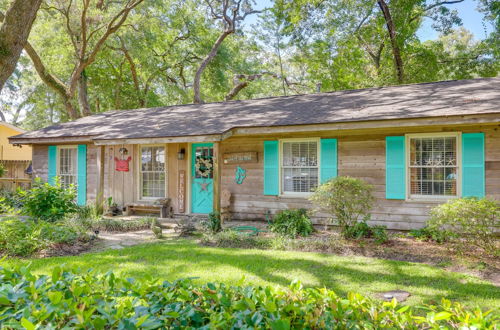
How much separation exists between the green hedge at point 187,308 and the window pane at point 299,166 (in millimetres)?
7327

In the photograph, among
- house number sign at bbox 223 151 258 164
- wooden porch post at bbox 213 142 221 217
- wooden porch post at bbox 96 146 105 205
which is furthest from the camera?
wooden porch post at bbox 96 146 105 205

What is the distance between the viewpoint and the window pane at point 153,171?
11367 mm

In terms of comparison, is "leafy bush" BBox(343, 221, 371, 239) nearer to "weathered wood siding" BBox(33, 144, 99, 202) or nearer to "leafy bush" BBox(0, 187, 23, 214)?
"leafy bush" BBox(0, 187, 23, 214)

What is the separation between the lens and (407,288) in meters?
4.59

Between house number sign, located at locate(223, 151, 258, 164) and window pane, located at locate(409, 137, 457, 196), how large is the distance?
3.86 m

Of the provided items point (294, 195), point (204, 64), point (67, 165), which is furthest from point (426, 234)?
point (204, 64)

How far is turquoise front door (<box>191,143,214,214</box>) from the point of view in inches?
423

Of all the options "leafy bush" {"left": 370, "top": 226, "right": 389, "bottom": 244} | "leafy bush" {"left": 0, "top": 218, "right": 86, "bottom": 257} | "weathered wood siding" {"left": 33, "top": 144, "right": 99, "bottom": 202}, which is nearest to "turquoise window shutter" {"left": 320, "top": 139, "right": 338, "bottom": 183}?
"leafy bush" {"left": 370, "top": 226, "right": 389, "bottom": 244}

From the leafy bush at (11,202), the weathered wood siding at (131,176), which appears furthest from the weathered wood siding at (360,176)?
the leafy bush at (11,202)

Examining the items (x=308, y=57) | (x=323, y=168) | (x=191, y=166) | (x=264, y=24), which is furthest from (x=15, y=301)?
(x=264, y=24)

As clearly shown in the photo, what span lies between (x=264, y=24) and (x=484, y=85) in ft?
59.5

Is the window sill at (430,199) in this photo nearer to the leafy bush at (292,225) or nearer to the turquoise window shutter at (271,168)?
the leafy bush at (292,225)

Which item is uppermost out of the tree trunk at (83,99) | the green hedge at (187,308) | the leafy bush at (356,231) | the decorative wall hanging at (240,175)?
the tree trunk at (83,99)

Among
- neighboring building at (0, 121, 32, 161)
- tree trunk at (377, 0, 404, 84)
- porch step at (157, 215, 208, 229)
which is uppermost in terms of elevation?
tree trunk at (377, 0, 404, 84)
